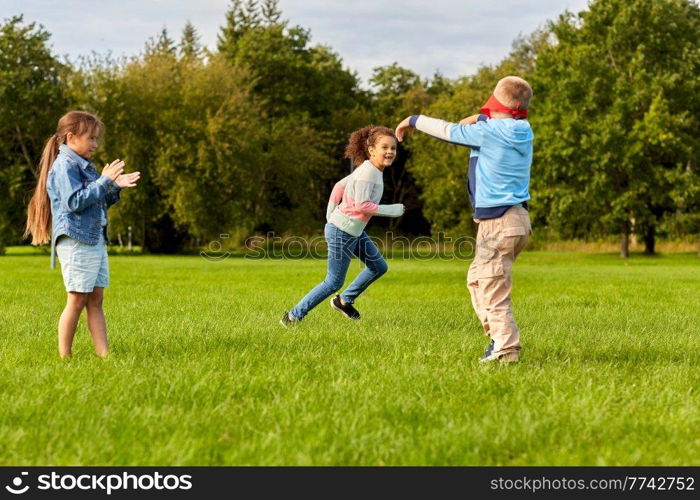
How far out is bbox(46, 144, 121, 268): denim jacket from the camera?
5.91 metres

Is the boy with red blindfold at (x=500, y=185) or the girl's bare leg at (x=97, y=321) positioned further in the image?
the girl's bare leg at (x=97, y=321)

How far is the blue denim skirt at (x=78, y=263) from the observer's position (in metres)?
6.08

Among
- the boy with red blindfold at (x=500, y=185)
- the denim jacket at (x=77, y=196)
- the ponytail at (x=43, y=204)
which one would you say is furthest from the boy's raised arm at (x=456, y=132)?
the ponytail at (x=43, y=204)

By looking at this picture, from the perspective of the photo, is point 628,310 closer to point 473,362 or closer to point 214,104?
point 473,362

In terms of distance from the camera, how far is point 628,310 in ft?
36.5

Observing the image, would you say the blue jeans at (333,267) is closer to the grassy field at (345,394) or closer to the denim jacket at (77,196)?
the grassy field at (345,394)

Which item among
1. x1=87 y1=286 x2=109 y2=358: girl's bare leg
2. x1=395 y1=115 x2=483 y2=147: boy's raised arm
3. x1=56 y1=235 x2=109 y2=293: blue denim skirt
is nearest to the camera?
x1=56 y1=235 x2=109 y2=293: blue denim skirt

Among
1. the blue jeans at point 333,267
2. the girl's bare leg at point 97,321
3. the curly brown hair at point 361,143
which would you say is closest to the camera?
the girl's bare leg at point 97,321

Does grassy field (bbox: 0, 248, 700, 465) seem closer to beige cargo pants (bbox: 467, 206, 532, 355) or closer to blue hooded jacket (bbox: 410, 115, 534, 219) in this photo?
beige cargo pants (bbox: 467, 206, 532, 355)

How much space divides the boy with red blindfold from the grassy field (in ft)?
1.21

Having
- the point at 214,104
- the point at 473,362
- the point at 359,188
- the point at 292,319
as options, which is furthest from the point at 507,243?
the point at 214,104

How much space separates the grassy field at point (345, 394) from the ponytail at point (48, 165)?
1005 mm

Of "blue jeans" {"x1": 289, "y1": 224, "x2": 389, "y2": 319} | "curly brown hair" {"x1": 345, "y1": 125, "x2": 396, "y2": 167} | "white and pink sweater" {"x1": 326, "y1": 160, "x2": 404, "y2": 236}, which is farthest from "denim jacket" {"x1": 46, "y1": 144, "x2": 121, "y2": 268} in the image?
"curly brown hair" {"x1": 345, "y1": 125, "x2": 396, "y2": 167}
